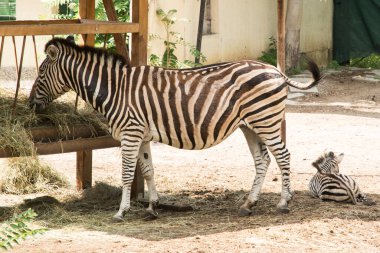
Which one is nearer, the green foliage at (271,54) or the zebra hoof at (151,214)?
the zebra hoof at (151,214)

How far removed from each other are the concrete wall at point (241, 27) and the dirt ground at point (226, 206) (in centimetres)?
342

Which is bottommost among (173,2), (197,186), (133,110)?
(197,186)

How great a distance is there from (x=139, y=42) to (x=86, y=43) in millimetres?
1067

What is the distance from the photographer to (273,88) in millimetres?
9000

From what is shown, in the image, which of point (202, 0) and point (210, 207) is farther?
point (202, 0)

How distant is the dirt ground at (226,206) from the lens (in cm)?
760

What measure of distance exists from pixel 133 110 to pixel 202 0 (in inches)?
355

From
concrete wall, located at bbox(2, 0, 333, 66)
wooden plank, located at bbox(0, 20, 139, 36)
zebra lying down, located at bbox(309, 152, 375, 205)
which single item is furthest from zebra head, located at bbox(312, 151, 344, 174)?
concrete wall, located at bbox(2, 0, 333, 66)

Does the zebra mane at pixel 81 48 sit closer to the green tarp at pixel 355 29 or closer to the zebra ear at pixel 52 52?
the zebra ear at pixel 52 52

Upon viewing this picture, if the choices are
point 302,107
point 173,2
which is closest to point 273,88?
point 302,107

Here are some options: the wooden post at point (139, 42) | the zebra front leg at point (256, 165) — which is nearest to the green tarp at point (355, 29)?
the wooden post at point (139, 42)

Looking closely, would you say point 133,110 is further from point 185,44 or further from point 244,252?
point 185,44

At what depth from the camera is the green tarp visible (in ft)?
72.9

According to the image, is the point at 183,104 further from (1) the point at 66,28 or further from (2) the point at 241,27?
(2) the point at 241,27
